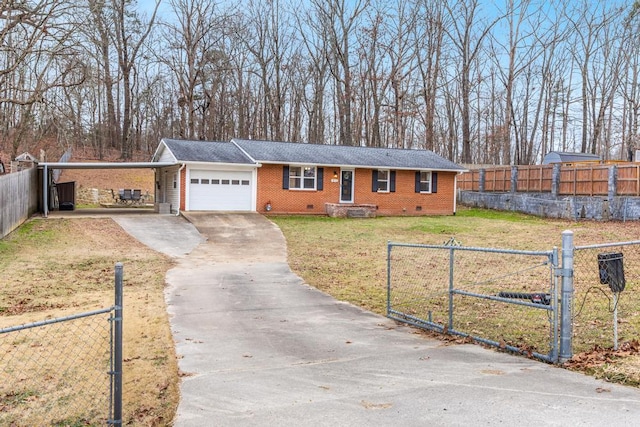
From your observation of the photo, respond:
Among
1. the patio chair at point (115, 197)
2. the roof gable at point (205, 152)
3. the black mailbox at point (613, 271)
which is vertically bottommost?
the black mailbox at point (613, 271)

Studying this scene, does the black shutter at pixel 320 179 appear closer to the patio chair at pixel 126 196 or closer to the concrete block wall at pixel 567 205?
the concrete block wall at pixel 567 205

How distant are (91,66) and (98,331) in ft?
38.8

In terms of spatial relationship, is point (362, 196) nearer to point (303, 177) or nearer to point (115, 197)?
point (303, 177)

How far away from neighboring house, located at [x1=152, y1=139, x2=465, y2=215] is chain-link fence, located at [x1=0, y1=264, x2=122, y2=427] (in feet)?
54.2

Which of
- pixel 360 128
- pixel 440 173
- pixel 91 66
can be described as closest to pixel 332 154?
pixel 440 173

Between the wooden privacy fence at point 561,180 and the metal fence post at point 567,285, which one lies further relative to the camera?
the wooden privacy fence at point 561,180

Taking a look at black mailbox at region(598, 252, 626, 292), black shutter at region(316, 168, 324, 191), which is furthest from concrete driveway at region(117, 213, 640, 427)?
black shutter at region(316, 168, 324, 191)

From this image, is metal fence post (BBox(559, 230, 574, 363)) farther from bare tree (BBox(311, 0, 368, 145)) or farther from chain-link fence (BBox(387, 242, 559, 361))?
bare tree (BBox(311, 0, 368, 145))

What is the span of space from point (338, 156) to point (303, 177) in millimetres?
2553

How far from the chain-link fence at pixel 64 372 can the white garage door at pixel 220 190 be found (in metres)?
16.4

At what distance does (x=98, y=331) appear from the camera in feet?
24.3

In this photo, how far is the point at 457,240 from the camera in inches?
704

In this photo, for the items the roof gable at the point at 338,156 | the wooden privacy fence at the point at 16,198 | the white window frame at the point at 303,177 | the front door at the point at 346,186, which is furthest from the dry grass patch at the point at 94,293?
the front door at the point at 346,186

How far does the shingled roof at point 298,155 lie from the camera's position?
80.3ft
